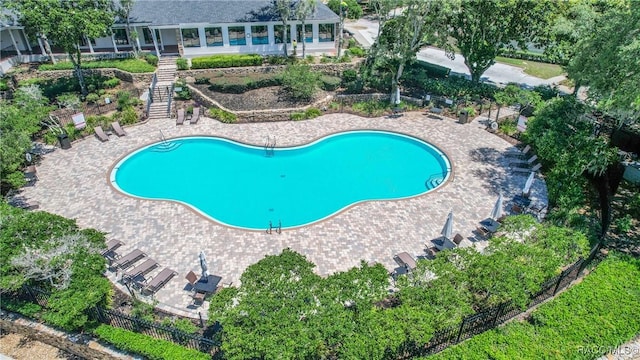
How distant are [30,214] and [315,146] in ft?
61.5

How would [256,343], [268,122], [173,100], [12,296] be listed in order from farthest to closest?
[173,100] → [268,122] → [12,296] → [256,343]

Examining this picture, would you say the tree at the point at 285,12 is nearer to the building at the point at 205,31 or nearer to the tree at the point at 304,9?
the building at the point at 205,31

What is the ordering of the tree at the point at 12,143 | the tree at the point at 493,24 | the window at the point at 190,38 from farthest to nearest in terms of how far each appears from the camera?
the window at the point at 190,38
the tree at the point at 493,24
the tree at the point at 12,143

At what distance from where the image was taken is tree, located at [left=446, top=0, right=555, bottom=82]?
32.5 meters

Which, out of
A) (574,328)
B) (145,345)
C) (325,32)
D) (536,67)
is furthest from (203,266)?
(536,67)

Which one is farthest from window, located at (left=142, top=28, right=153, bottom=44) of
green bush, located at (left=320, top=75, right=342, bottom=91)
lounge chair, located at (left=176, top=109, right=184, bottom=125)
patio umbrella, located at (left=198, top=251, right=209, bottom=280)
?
patio umbrella, located at (left=198, top=251, right=209, bottom=280)

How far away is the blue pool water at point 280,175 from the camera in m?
24.2

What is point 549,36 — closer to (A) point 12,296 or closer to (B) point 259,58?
(B) point 259,58

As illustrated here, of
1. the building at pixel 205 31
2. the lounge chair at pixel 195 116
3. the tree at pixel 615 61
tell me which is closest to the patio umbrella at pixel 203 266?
the lounge chair at pixel 195 116

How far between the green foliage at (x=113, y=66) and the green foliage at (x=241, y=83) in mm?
7446

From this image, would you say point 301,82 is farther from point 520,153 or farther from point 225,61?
point 520,153

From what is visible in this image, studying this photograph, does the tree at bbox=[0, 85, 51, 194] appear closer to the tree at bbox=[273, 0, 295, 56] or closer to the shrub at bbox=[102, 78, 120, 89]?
the shrub at bbox=[102, 78, 120, 89]

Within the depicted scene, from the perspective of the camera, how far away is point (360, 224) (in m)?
21.8

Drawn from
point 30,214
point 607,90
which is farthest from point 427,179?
point 30,214
